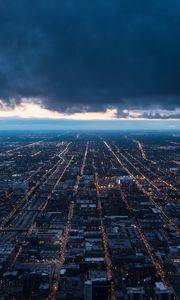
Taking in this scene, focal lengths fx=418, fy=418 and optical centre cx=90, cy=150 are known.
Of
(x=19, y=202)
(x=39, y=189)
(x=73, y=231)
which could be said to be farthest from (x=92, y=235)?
(x=39, y=189)

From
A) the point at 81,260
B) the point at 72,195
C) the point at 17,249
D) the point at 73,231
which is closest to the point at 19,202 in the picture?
the point at 72,195

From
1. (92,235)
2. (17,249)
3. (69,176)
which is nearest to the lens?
(17,249)

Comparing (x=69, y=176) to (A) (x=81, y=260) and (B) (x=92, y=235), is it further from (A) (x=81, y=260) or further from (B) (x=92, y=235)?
(A) (x=81, y=260)

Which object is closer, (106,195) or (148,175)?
(106,195)

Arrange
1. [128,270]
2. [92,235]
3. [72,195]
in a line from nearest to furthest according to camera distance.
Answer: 1. [128,270]
2. [92,235]
3. [72,195]

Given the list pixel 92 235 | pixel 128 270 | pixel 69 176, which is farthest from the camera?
pixel 69 176

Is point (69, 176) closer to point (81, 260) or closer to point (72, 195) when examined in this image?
point (72, 195)
